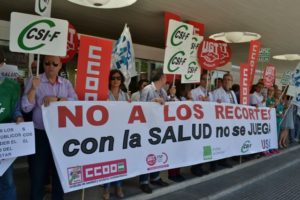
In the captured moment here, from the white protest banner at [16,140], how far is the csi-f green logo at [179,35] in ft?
8.62

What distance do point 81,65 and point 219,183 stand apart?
296 centimetres

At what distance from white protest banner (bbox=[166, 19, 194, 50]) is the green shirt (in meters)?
2.48

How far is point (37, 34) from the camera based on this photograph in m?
2.92

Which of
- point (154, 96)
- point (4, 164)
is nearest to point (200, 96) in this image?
point (154, 96)

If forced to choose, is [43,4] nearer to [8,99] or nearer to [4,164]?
[8,99]

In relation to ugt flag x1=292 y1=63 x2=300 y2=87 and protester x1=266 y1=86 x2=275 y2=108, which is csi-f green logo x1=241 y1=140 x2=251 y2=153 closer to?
protester x1=266 y1=86 x2=275 y2=108

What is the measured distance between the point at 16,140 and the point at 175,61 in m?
2.65

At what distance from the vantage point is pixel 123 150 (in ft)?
12.0

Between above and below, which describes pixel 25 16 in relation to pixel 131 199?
above

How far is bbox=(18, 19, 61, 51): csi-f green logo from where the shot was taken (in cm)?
286

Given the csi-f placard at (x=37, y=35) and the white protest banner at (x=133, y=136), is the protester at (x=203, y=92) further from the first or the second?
the csi-f placard at (x=37, y=35)

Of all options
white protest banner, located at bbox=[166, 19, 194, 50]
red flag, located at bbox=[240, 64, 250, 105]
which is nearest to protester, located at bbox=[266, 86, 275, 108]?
red flag, located at bbox=[240, 64, 250, 105]

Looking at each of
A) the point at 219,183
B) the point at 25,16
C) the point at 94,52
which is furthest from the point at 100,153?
the point at 219,183

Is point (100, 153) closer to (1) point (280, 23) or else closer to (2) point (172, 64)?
(2) point (172, 64)
